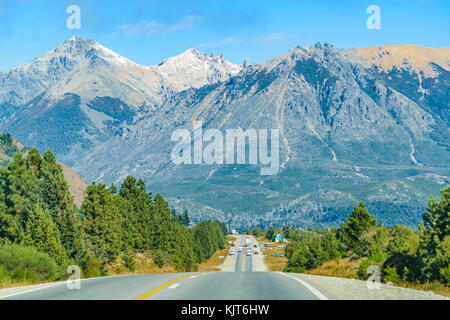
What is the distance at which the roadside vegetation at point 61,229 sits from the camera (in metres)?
29.4

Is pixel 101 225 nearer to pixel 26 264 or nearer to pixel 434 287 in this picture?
pixel 26 264

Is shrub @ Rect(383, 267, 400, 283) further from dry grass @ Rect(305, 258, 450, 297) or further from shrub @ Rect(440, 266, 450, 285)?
shrub @ Rect(440, 266, 450, 285)

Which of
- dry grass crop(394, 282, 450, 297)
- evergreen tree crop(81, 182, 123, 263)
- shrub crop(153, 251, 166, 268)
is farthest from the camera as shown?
shrub crop(153, 251, 166, 268)

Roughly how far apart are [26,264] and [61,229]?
16060 mm

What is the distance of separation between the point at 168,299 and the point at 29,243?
1872 centimetres

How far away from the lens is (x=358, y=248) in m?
63.5

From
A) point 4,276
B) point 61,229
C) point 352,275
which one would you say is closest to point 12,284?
point 4,276

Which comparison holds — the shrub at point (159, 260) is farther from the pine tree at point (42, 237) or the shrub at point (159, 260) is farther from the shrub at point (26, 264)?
the shrub at point (26, 264)

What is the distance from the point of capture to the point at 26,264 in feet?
91.8

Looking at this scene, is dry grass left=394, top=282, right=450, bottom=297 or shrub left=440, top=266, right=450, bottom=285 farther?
shrub left=440, top=266, right=450, bottom=285

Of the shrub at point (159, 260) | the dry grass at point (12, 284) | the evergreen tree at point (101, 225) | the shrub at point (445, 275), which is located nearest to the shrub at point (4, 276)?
the dry grass at point (12, 284)

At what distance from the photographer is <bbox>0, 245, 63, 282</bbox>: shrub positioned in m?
26.5

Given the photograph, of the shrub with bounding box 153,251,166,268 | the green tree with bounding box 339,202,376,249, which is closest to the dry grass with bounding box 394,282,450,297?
the green tree with bounding box 339,202,376,249

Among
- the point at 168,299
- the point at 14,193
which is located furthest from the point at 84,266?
the point at 168,299
